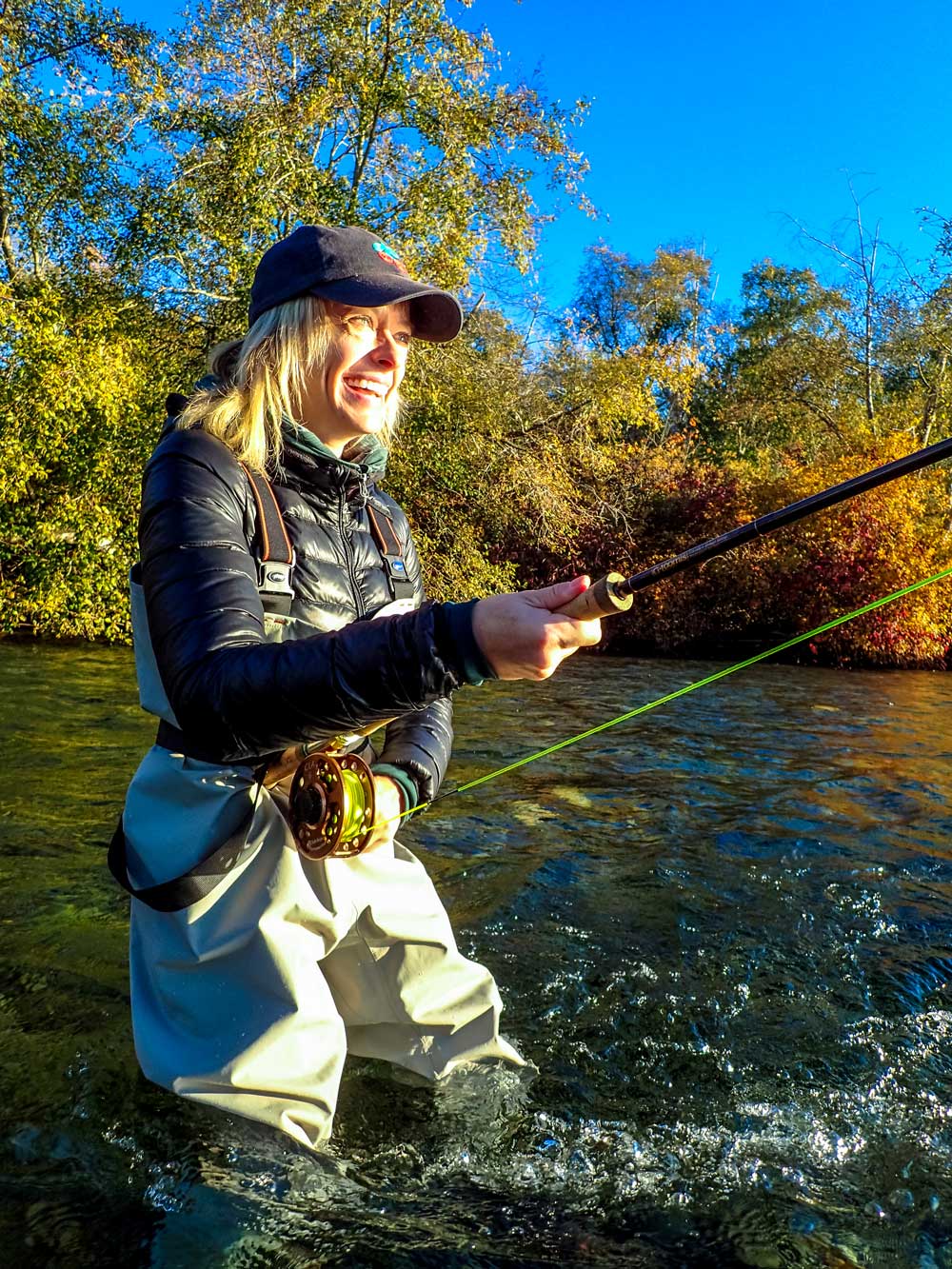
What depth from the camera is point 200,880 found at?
8.46ft

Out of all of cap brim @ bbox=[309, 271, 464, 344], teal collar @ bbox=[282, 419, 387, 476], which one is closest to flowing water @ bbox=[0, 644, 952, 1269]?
teal collar @ bbox=[282, 419, 387, 476]

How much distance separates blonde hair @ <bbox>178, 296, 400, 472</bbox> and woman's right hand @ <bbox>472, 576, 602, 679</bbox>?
96 centimetres

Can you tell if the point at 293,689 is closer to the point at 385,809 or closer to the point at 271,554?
the point at 271,554

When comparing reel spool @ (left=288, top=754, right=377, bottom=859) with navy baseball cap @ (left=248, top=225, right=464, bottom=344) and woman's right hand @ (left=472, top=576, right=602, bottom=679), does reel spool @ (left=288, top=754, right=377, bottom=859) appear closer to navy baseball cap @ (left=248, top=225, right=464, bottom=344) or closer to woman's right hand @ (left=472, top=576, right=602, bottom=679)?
woman's right hand @ (left=472, top=576, right=602, bottom=679)

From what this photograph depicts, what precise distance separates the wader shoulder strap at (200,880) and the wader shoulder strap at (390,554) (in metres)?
0.89

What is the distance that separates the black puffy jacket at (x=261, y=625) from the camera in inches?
83.9

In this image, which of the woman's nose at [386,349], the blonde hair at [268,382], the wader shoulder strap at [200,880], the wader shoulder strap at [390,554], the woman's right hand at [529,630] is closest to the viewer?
the woman's right hand at [529,630]

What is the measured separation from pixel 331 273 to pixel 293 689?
4.13ft

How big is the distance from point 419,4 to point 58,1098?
2035 centimetres

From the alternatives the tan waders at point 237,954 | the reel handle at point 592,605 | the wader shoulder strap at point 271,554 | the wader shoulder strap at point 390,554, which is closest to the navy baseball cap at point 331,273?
the wader shoulder strap at point 271,554

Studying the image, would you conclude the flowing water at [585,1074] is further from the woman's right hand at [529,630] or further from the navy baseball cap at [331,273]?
the navy baseball cap at [331,273]

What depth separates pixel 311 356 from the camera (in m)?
2.85

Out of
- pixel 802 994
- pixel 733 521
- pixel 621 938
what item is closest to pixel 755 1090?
pixel 802 994

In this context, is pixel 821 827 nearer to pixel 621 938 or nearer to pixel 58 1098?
pixel 621 938
